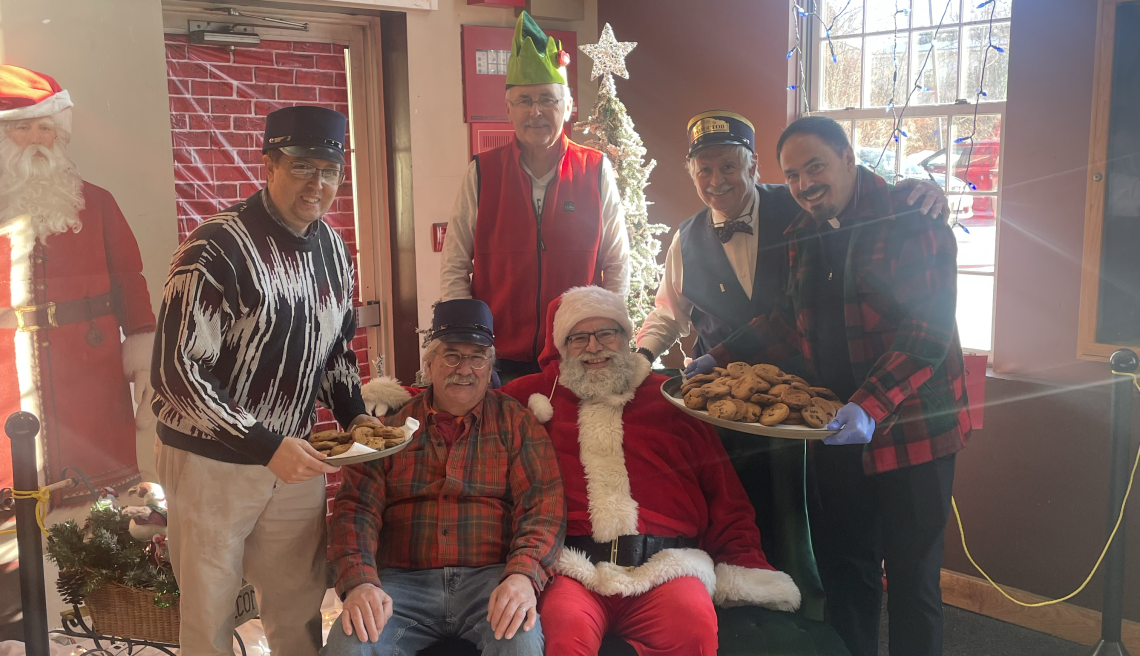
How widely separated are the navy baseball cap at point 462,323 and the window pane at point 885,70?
7.37ft

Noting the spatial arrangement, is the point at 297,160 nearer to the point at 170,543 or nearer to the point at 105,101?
the point at 170,543

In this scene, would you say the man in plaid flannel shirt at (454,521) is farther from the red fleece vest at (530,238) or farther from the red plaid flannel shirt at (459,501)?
the red fleece vest at (530,238)

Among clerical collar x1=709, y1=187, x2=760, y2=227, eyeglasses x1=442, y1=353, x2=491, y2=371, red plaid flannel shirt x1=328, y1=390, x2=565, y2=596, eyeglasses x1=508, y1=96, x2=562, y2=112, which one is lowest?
red plaid flannel shirt x1=328, y1=390, x2=565, y2=596

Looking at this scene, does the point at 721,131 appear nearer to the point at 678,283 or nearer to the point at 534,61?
the point at 678,283

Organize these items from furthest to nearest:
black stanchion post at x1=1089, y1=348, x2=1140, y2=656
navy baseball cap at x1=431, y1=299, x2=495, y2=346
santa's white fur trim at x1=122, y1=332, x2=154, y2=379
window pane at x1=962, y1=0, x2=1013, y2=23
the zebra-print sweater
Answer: window pane at x1=962, y1=0, x2=1013, y2=23 < santa's white fur trim at x1=122, y1=332, x2=154, y2=379 < black stanchion post at x1=1089, y1=348, x2=1140, y2=656 < navy baseball cap at x1=431, y1=299, x2=495, y2=346 < the zebra-print sweater

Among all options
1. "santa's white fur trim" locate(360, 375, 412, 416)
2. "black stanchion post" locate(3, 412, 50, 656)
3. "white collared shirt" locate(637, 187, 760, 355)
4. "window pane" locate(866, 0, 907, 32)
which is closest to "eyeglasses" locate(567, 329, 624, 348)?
"white collared shirt" locate(637, 187, 760, 355)

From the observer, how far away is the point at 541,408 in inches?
94.3

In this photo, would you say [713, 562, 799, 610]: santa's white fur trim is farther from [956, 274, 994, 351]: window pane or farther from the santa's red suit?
[956, 274, 994, 351]: window pane

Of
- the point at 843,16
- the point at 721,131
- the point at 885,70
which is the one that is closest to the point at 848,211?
the point at 721,131

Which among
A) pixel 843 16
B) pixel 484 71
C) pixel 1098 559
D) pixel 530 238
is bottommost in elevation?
pixel 1098 559

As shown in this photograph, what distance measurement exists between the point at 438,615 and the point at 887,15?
300 cm

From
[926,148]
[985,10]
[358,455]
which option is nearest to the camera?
[358,455]

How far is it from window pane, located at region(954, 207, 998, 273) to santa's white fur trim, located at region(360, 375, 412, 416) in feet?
7.61

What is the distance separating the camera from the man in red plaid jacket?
2062 mm
